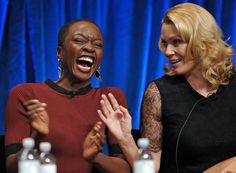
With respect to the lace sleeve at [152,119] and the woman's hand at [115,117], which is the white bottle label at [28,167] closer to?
the woman's hand at [115,117]

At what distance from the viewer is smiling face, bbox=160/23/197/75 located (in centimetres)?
201

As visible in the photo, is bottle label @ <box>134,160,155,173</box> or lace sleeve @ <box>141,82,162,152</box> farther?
lace sleeve @ <box>141,82,162,152</box>

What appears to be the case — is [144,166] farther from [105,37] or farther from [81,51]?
[105,37]

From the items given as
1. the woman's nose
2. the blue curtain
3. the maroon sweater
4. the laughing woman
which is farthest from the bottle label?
the blue curtain

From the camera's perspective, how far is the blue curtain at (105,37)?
252cm

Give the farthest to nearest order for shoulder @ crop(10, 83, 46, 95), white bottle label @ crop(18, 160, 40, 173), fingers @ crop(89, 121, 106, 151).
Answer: shoulder @ crop(10, 83, 46, 95) < fingers @ crop(89, 121, 106, 151) < white bottle label @ crop(18, 160, 40, 173)

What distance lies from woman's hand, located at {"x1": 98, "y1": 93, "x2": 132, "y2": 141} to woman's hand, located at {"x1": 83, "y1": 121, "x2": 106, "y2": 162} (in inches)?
2.6

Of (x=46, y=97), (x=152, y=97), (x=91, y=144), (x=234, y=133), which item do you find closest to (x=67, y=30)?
(x=46, y=97)

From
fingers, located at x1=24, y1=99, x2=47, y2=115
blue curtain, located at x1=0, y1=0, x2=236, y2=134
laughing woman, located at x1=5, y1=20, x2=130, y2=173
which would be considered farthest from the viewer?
blue curtain, located at x1=0, y1=0, x2=236, y2=134

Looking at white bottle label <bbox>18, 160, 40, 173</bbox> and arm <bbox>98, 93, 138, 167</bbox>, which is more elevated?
arm <bbox>98, 93, 138, 167</bbox>

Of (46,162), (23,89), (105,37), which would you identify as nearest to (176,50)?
(23,89)

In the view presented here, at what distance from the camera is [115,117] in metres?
1.77

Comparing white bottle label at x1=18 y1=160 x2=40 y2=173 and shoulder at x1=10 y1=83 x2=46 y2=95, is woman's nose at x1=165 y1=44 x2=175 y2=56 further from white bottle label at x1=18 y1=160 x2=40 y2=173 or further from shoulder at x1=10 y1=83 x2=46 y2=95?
white bottle label at x1=18 y1=160 x2=40 y2=173

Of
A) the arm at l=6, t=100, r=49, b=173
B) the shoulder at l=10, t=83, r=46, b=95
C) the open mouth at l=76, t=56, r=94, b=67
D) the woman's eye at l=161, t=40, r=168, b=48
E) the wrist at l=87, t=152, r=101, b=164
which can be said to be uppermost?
the woman's eye at l=161, t=40, r=168, b=48
